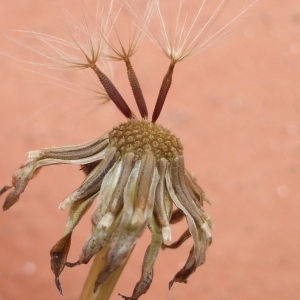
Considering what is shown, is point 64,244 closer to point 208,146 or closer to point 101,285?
point 101,285

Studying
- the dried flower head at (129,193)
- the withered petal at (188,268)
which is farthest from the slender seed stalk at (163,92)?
the withered petal at (188,268)

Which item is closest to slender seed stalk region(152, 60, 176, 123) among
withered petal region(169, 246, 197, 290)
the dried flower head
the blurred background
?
the dried flower head

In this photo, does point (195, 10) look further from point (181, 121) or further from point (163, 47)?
point (163, 47)

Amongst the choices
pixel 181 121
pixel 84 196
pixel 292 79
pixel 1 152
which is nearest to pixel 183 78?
pixel 181 121

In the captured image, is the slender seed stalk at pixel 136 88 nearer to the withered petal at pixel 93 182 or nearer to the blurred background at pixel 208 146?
the withered petal at pixel 93 182

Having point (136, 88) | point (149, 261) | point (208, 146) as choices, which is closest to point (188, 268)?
point (149, 261)

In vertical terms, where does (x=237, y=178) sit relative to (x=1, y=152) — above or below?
above
